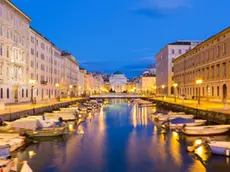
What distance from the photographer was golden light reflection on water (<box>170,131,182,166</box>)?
71.8ft

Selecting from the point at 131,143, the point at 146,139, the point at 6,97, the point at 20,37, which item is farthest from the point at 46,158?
the point at 20,37

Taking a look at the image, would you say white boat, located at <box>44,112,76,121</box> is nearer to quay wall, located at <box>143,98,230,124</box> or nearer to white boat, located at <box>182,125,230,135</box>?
quay wall, located at <box>143,98,230,124</box>

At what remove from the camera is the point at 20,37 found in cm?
6253

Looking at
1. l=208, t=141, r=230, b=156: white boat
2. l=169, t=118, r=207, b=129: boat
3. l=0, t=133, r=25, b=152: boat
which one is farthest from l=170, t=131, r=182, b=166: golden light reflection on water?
Answer: l=0, t=133, r=25, b=152: boat

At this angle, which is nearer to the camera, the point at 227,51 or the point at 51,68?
the point at 227,51

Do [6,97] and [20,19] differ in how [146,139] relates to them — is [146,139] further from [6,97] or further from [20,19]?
[20,19]

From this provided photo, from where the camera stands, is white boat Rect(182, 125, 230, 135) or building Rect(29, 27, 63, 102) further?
building Rect(29, 27, 63, 102)

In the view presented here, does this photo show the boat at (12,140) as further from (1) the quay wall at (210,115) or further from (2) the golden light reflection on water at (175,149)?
(1) the quay wall at (210,115)

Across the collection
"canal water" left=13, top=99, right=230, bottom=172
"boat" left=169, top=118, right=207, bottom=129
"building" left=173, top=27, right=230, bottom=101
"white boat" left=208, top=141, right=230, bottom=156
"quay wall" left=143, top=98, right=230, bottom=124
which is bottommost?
"canal water" left=13, top=99, right=230, bottom=172

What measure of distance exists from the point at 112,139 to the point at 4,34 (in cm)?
3331

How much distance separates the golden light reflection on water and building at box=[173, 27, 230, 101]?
24943 mm

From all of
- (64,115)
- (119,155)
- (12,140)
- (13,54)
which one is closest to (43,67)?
(13,54)

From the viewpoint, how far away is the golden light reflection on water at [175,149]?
21881mm

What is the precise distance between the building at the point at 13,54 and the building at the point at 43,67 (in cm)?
268
